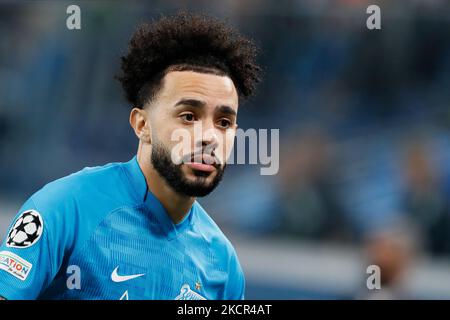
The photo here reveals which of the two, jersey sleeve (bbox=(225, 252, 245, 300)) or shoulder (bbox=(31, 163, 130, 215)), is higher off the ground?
shoulder (bbox=(31, 163, 130, 215))

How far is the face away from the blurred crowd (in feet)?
16.7

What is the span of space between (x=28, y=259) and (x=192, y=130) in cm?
88

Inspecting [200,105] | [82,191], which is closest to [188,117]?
[200,105]

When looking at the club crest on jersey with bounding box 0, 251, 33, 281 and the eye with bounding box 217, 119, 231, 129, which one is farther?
the eye with bounding box 217, 119, 231, 129

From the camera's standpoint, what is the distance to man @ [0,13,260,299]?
137 inches

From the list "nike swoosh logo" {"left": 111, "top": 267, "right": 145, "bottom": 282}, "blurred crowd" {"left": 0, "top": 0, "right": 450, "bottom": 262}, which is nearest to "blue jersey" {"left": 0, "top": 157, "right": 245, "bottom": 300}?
"nike swoosh logo" {"left": 111, "top": 267, "right": 145, "bottom": 282}

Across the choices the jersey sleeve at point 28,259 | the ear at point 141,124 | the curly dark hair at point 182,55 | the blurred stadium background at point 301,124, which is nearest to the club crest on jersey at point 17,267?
the jersey sleeve at point 28,259

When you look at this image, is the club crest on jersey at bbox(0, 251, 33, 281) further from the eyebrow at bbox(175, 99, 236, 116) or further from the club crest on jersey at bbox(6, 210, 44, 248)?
the eyebrow at bbox(175, 99, 236, 116)

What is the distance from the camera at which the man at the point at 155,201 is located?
3.48 meters

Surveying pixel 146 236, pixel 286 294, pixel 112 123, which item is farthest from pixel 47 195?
pixel 112 123

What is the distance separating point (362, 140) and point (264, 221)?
1440 mm

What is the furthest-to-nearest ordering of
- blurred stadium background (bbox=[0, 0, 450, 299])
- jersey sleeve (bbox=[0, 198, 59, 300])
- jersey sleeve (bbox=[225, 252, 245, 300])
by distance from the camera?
blurred stadium background (bbox=[0, 0, 450, 299]) < jersey sleeve (bbox=[225, 252, 245, 300]) < jersey sleeve (bbox=[0, 198, 59, 300])

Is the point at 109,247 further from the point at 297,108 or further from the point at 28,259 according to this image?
the point at 297,108

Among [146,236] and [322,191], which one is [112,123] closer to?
[322,191]
